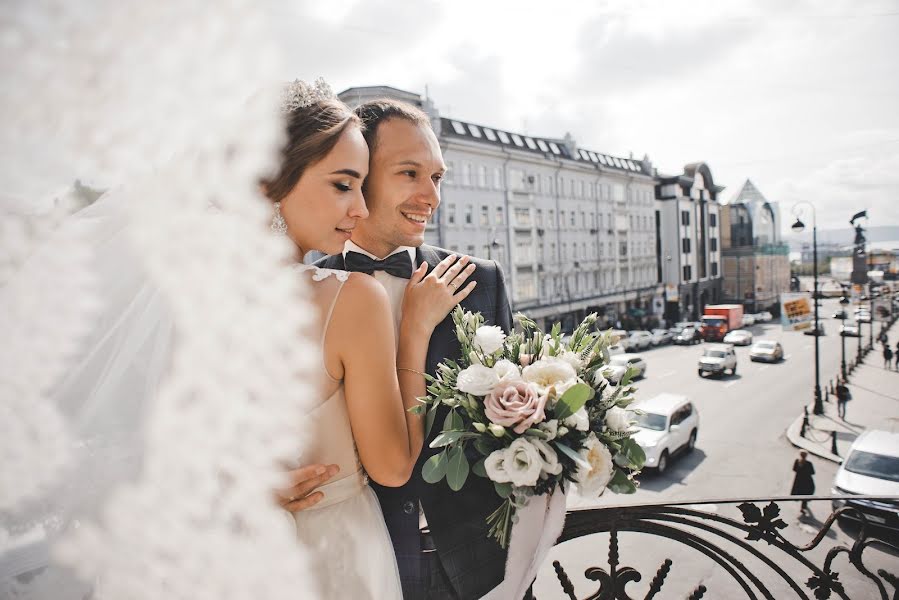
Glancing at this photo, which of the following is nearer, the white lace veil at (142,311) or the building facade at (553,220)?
the white lace veil at (142,311)

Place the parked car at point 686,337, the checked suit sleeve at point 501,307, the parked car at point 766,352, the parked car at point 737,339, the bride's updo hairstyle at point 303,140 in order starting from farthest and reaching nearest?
1. the parked car at point 686,337
2. the parked car at point 737,339
3. the parked car at point 766,352
4. the checked suit sleeve at point 501,307
5. the bride's updo hairstyle at point 303,140

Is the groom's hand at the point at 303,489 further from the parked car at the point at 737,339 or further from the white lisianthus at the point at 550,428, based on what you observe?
the parked car at the point at 737,339

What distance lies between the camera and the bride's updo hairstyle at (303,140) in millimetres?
1694

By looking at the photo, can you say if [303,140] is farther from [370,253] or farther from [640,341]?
[640,341]

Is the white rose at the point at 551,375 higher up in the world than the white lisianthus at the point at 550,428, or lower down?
higher up

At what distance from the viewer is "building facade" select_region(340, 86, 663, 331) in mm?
31891

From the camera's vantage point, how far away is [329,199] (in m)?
1.76

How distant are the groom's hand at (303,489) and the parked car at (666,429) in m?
12.0

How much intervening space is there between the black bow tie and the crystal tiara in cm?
77

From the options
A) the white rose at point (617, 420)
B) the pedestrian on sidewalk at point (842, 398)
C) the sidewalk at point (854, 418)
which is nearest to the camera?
the white rose at point (617, 420)

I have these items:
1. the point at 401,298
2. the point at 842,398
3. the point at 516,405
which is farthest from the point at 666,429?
the point at 516,405

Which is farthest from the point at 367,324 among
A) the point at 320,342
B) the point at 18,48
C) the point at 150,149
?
the point at 18,48

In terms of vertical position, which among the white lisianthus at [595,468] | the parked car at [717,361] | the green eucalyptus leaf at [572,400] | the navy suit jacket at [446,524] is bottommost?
the parked car at [717,361]

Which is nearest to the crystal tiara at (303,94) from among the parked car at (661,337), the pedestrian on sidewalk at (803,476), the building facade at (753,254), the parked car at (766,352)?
the pedestrian on sidewalk at (803,476)
